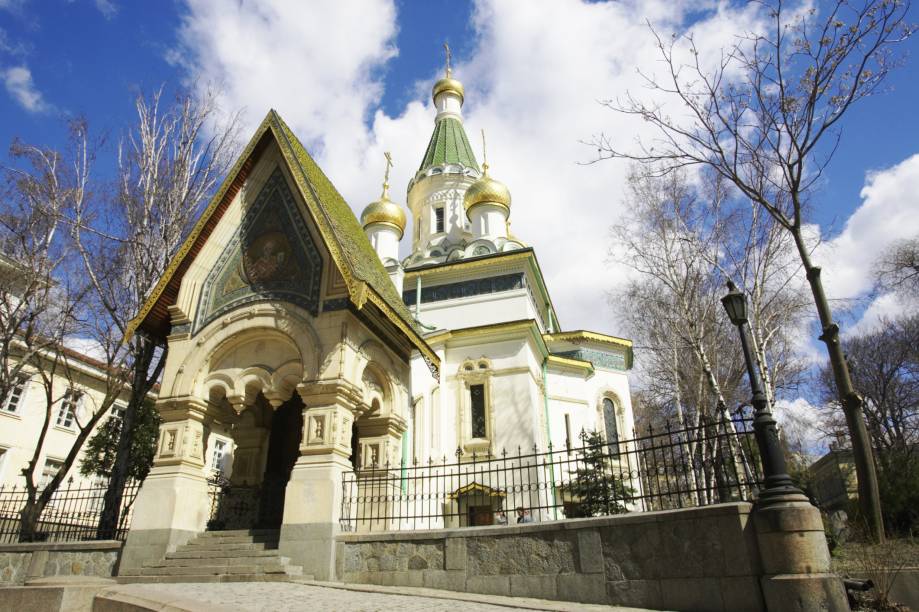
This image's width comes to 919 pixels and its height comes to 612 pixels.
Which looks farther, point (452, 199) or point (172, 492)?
point (452, 199)

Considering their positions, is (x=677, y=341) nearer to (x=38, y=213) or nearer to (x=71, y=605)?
(x=71, y=605)

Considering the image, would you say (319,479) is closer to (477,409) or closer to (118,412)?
(477,409)

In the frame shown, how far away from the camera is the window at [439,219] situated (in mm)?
26531

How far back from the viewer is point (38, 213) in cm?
1366

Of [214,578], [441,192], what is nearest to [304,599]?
[214,578]

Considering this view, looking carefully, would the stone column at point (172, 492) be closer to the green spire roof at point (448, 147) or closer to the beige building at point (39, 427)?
the beige building at point (39, 427)

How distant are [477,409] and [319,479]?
939cm

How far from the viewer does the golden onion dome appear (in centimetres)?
2483

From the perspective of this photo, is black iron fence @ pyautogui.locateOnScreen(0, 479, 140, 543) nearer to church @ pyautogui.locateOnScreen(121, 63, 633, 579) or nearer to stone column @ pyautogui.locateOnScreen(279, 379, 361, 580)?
church @ pyautogui.locateOnScreen(121, 63, 633, 579)

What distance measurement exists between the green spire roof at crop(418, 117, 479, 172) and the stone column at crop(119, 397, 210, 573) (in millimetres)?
20173

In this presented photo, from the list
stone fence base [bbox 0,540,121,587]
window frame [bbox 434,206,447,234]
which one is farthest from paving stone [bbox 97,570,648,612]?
window frame [bbox 434,206,447,234]

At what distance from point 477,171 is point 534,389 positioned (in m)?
14.0

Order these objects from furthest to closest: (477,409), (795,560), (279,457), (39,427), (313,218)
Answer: (39,427) < (477,409) < (279,457) < (313,218) < (795,560)

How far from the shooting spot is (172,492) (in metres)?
9.27
